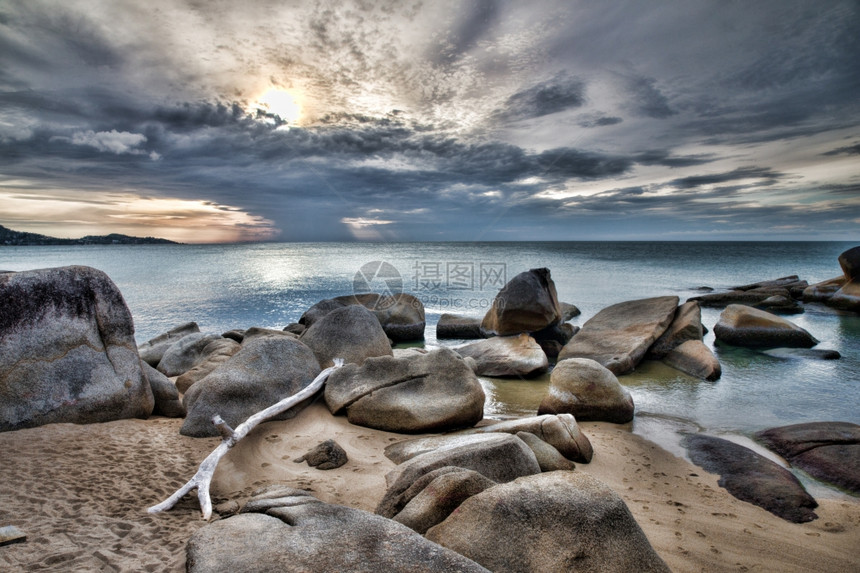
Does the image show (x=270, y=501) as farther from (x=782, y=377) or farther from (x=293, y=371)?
(x=782, y=377)

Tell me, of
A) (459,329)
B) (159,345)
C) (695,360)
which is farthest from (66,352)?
(695,360)

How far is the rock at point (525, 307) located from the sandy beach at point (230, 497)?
714 cm

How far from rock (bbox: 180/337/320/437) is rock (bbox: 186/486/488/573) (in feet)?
10.4

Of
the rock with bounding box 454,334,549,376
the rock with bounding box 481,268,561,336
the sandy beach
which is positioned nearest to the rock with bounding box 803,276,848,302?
the rock with bounding box 481,268,561,336

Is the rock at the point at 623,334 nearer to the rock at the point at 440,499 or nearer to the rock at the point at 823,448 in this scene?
the rock at the point at 823,448

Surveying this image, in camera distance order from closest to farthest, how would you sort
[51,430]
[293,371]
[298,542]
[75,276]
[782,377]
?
[298,542] → [51,430] → [75,276] → [293,371] → [782,377]

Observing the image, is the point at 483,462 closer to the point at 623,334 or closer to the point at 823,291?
the point at 623,334

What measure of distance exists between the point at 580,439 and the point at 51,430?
21.6 feet

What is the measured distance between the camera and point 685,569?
11.6 ft

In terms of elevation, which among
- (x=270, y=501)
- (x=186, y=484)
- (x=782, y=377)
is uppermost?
(x=270, y=501)

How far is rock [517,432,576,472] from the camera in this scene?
5.15m

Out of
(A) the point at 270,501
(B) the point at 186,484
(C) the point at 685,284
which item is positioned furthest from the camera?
(C) the point at 685,284

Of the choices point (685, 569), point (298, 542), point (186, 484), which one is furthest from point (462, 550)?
point (186, 484)

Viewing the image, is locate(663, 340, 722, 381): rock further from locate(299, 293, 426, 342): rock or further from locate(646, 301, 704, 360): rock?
locate(299, 293, 426, 342): rock
